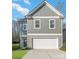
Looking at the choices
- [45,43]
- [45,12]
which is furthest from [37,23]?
[45,43]

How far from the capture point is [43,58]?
3.75m

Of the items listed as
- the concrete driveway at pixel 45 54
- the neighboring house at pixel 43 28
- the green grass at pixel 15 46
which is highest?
the neighboring house at pixel 43 28

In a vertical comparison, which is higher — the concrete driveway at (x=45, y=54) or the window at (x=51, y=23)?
the window at (x=51, y=23)

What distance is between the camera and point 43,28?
3785 millimetres

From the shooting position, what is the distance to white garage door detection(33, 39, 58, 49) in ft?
12.5

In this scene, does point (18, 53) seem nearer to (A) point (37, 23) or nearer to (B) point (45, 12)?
(A) point (37, 23)

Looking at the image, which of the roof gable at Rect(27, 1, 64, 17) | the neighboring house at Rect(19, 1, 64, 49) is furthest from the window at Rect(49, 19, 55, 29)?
the roof gable at Rect(27, 1, 64, 17)

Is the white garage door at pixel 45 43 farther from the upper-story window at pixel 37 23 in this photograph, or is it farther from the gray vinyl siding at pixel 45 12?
the gray vinyl siding at pixel 45 12

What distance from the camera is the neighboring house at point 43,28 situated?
379 centimetres

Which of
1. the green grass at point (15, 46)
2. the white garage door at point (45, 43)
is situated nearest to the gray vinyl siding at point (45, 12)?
the white garage door at point (45, 43)

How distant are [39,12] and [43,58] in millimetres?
568
